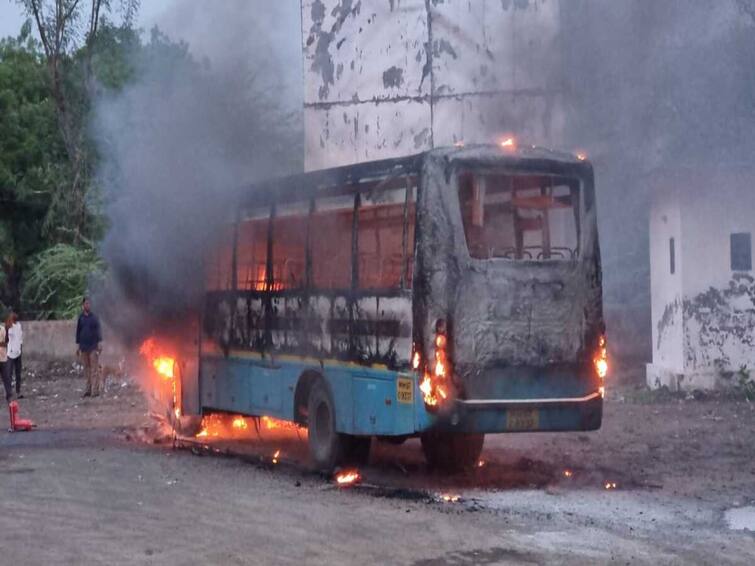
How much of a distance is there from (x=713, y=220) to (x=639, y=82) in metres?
2.33

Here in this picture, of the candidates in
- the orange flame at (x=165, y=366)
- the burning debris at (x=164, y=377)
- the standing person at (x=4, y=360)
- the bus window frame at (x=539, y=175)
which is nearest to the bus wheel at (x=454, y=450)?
the bus window frame at (x=539, y=175)

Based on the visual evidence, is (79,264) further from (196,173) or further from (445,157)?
(445,157)

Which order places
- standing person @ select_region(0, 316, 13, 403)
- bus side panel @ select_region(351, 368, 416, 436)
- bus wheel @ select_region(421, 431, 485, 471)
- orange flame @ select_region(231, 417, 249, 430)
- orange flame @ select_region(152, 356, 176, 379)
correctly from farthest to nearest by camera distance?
standing person @ select_region(0, 316, 13, 403), orange flame @ select_region(231, 417, 249, 430), orange flame @ select_region(152, 356, 176, 379), bus wheel @ select_region(421, 431, 485, 471), bus side panel @ select_region(351, 368, 416, 436)

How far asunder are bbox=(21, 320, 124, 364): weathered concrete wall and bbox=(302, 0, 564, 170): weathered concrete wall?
8054 millimetres

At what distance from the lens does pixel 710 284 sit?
60.0ft

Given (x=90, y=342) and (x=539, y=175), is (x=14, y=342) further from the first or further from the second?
(x=539, y=175)

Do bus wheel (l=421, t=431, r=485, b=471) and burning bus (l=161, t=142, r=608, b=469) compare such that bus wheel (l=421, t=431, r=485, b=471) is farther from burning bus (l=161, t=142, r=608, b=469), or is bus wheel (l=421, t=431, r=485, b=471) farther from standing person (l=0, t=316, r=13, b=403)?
standing person (l=0, t=316, r=13, b=403)

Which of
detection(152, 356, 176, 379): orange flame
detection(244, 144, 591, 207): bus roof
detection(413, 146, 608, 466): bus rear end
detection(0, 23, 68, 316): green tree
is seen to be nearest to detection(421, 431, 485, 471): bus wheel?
detection(413, 146, 608, 466): bus rear end

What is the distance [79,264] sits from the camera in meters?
29.6

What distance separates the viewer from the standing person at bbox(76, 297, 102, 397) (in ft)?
70.5

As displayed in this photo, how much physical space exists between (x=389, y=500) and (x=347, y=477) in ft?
4.83

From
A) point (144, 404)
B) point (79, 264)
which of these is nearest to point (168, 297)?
point (144, 404)

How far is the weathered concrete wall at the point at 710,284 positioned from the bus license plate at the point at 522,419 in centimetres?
770

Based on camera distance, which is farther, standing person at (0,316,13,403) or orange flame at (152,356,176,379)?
standing person at (0,316,13,403)
